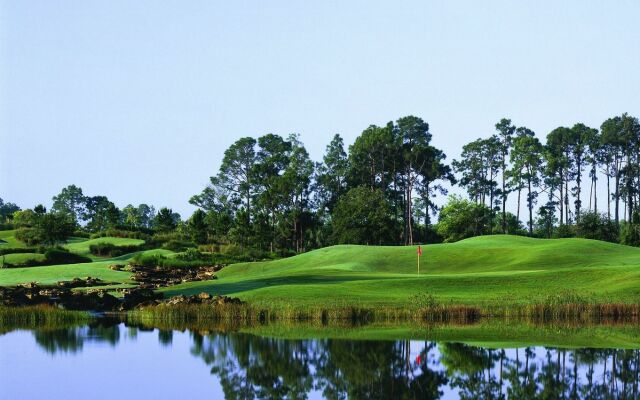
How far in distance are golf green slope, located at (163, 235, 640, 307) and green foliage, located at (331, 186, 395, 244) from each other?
31299 millimetres

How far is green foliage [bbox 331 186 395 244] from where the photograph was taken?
361 ft

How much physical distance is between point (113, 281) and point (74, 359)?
34511 millimetres

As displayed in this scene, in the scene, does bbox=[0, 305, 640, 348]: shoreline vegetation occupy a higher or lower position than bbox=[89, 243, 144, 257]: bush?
lower

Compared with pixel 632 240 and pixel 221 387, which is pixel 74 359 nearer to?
pixel 221 387

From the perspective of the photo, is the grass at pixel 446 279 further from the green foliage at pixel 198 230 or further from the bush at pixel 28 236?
the green foliage at pixel 198 230

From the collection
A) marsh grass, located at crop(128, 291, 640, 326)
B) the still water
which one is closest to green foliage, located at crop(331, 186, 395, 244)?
marsh grass, located at crop(128, 291, 640, 326)

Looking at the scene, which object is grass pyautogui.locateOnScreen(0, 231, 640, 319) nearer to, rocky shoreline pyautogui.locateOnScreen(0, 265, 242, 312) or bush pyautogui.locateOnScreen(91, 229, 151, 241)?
rocky shoreline pyautogui.locateOnScreen(0, 265, 242, 312)

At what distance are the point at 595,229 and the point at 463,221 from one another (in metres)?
17.3

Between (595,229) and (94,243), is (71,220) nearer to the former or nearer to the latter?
(94,243)

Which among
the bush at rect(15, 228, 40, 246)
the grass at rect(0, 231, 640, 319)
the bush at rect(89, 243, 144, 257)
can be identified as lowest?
the grass at rect(0, 231, 640, 319)

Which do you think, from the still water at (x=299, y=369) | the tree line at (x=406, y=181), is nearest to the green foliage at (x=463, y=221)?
the tree line at (x=406, y=181)

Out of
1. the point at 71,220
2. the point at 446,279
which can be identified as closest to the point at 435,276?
the point at 446,279

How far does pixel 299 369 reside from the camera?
28.6m

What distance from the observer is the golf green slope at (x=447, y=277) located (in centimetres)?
4631
